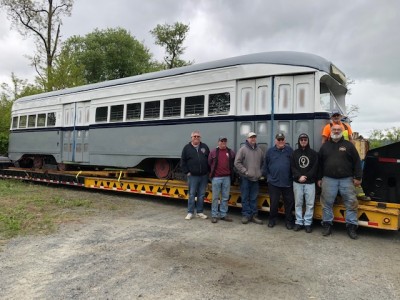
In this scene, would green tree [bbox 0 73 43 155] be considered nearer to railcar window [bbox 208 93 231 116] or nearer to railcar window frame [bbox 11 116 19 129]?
railcar window frame [bbox 11 116 19 129]

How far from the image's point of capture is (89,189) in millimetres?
11273

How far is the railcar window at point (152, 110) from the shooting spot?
8.66 m

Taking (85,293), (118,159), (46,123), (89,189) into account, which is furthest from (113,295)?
(46,123)

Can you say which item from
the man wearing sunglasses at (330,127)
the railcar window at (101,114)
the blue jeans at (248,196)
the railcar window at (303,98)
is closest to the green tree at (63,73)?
the railcar window at (101,114)

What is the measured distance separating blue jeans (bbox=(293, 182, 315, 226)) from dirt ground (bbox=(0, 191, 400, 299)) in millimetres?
266

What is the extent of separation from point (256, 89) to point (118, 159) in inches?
176

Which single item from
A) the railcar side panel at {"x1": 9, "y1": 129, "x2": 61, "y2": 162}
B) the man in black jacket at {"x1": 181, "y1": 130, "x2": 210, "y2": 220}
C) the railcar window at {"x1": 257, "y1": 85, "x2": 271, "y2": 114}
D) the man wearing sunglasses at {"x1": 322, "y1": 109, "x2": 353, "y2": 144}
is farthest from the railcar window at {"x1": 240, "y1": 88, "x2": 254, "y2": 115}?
the railcar side panel at {"x1": 9, "y1": 129, "x2": 61, "y2": 162}

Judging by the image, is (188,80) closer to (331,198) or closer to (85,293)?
(331,198)

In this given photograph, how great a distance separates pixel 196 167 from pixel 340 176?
8.92 ft

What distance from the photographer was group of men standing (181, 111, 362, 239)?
5.77m

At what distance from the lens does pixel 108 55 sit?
32.1 m

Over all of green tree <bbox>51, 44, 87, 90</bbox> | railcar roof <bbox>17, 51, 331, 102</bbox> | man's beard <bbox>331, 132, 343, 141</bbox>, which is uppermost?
green tree <bbox>51, 44, 87, 90</bbox>

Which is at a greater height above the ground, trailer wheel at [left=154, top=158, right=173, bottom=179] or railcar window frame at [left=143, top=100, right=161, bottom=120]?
railcar window frame at [left=143, top=100, right=161, bottom=120]

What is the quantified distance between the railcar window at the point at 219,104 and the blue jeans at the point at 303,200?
222cm
